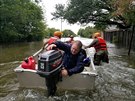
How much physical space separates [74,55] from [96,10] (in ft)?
59.5

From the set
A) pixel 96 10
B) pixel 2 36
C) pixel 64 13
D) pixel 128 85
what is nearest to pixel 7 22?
pixel 2 36

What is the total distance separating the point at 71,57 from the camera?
6.28 m

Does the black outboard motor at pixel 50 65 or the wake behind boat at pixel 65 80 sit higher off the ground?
the black outboard motor at pixel 50 65

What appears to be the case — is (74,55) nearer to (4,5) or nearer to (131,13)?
(131,13)

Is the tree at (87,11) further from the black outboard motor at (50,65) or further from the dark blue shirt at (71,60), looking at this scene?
the black outboard motor at (50,65)

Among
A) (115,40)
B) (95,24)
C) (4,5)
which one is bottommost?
(115,40)

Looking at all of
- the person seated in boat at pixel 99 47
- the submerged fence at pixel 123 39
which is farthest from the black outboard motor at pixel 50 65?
the submerged fence at pixel 123 39

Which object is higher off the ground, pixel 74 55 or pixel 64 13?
pixel 64 13

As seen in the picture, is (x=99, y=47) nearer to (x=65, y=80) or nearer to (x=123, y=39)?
(x=65, y=80)

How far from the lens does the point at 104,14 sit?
2480 centimetres

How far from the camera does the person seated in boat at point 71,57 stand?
19.8ft

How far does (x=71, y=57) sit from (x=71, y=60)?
77 millimetres

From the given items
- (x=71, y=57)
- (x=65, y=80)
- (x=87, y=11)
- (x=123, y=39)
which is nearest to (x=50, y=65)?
(x=71, y=57)

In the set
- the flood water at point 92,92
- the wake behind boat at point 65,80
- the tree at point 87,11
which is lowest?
the flood water at point 92,92
